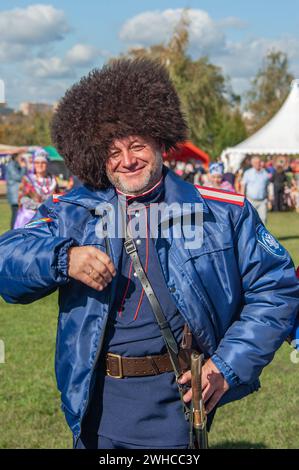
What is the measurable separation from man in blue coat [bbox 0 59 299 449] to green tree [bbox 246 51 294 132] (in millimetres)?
64264

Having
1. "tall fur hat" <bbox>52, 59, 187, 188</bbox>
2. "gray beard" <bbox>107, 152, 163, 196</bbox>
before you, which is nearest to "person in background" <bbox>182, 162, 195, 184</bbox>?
"tall fur hat" <bbox>52, 59, 187, 188</bbox>

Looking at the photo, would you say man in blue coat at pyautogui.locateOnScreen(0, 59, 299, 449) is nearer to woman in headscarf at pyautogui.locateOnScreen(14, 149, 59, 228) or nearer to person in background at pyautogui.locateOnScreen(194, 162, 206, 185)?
woman in headscarf at pyautogui.locateOnScreen(14, 149, 59, 228)

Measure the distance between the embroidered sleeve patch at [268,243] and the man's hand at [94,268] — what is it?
0.61 m

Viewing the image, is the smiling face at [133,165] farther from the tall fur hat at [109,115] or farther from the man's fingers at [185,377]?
the man's fingers at [185,377]

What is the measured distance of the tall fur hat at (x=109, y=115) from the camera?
2.85m

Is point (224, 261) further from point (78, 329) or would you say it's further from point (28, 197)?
point (28, 197)

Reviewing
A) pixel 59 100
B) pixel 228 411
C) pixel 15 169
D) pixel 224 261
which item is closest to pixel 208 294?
pixel 224 261

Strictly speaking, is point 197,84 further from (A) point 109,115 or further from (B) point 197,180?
(A) point 109,115

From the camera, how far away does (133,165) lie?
9.15ft

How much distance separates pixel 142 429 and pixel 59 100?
1.34 meters

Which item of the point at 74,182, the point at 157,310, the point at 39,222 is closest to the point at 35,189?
the point at 74,182

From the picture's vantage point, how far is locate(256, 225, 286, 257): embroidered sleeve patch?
277cm

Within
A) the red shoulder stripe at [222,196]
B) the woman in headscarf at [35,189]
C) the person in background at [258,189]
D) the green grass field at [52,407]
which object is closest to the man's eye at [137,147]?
the red shoulder stripe at [222,196]

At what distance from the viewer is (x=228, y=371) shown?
2.65 metres
